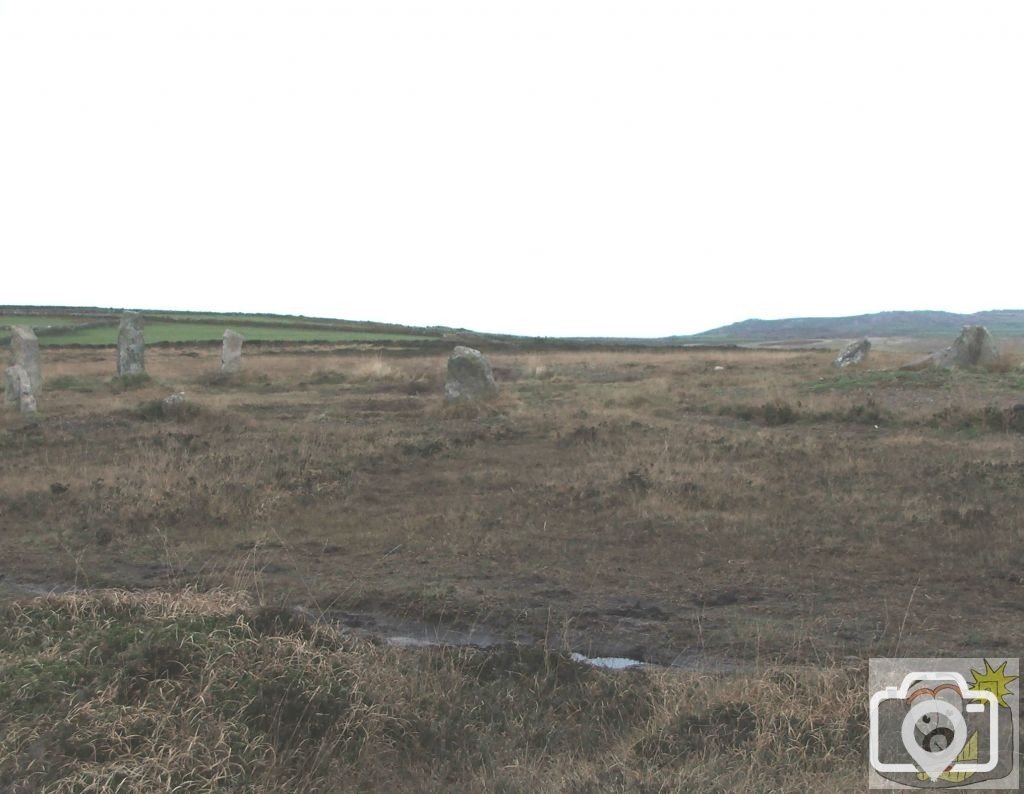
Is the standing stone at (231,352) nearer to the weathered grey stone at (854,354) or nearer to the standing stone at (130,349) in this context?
the standing stone at (130,349)

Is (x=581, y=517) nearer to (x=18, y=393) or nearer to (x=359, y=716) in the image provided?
(x=359, y=716)

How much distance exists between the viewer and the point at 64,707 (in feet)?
15.3

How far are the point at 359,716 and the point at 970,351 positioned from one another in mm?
22600

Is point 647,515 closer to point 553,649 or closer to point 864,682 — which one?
point 553,649

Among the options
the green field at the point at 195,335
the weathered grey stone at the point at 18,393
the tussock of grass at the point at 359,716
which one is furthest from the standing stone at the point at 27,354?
the green field at the point at 195,335

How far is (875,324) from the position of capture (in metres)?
154

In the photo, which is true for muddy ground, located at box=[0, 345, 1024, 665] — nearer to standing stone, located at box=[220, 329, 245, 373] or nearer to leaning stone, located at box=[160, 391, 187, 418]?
leaning stone, located at box=[160, 391, 187, 418]

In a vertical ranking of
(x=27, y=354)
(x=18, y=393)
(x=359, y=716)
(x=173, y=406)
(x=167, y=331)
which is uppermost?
(x=167, y=331)

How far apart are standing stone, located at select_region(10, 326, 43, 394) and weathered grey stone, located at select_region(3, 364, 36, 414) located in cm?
284

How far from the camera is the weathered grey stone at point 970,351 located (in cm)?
2328

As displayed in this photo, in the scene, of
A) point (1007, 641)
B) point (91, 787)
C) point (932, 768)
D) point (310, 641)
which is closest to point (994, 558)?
point (1007, 641)

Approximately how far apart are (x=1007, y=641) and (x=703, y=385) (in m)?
17.5

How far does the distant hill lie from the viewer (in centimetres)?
14125

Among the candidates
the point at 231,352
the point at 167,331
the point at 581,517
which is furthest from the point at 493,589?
the point at 167,331
